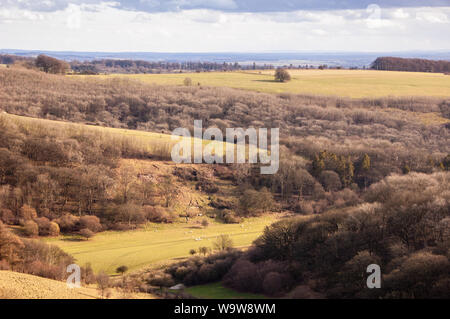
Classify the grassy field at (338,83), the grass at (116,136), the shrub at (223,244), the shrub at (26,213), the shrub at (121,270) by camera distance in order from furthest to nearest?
the grassy field at (338,83)
the grass at (116,136)
the shrub at (26,213)
the shrub at (223,244)
the shrub at (121,270)

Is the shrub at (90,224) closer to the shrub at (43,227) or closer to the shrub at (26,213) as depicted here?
the shrub at (43,227)

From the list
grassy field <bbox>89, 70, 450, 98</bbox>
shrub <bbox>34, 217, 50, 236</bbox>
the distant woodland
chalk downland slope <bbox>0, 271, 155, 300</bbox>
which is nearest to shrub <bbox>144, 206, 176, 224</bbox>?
shrub <bbox>34, 217, 50, 236</bbox>

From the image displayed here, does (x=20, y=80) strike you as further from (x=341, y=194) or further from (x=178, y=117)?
(x=341, y=194)

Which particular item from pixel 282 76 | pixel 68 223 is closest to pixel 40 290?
pixel 68 223

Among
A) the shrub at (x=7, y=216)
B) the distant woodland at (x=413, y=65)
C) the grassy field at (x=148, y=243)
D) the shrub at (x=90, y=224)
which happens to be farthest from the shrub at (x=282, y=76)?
the shrub at (x=7, y=216)

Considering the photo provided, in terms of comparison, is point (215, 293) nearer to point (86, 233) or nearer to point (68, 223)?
point (86, 233)

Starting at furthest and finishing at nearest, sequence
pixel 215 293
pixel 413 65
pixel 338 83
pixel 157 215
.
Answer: pixel 413 65, pixel 338 83, pixel 157 215, pixel 215 293
